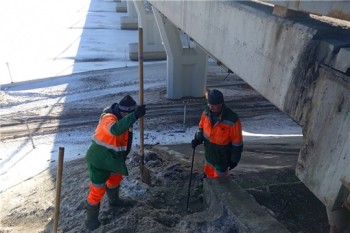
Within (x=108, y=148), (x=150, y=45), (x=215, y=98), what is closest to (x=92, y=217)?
(x=108, y=148)

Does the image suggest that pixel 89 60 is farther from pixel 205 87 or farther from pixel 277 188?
pixel 277 188

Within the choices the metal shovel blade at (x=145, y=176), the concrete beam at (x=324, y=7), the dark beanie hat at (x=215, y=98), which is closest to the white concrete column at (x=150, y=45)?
the metal shovel blade at (x=145, y=176)

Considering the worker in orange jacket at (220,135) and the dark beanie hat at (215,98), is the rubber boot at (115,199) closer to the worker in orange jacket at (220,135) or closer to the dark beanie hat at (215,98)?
the worker in orange jacket at (220,135)

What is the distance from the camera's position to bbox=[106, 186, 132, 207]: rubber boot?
5.47m

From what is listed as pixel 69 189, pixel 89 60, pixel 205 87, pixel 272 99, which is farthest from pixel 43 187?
pixel 89 60

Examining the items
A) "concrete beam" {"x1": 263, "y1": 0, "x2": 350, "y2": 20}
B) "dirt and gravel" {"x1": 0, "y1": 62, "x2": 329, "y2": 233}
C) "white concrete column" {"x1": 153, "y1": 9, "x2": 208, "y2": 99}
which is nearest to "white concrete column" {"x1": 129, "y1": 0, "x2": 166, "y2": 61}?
"white concrete column" {"x1": 153, "y1": 9, "x2": 208, "y2": 99}

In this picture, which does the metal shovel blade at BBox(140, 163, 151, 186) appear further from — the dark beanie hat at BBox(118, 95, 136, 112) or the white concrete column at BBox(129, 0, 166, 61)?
the white concrete column at BBox(129, 0, 166, 61)

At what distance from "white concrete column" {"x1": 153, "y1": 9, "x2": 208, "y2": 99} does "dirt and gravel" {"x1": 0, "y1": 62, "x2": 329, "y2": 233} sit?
1.55 ft

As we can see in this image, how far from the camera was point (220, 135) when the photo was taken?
527 centimetres

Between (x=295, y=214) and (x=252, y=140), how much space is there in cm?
483

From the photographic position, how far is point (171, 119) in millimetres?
11766

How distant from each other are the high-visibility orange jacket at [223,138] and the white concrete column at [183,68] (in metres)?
7.53

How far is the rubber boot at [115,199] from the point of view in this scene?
5.47m

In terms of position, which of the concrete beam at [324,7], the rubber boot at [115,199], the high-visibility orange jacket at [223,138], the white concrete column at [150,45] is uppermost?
the concrete beam at [324,7]
